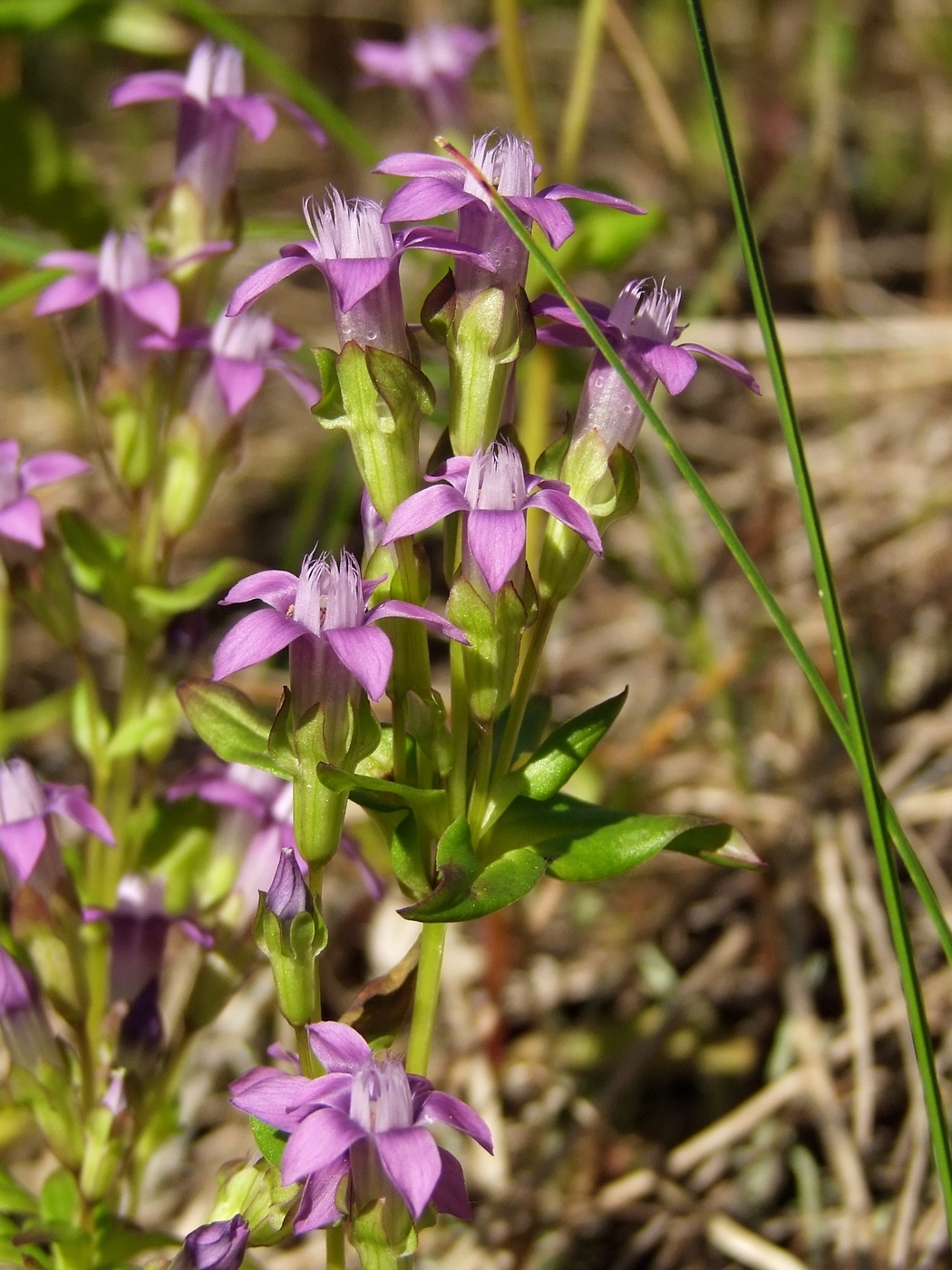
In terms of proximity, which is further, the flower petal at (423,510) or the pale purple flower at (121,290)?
the pale purple flower at (121,290)

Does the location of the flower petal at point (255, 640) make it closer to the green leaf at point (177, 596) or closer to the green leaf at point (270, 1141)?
the green leaf at point (270, 1141)

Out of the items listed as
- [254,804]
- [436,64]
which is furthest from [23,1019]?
[436,64]

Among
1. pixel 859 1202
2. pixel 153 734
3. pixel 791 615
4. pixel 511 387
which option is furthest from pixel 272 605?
pixel 791 615

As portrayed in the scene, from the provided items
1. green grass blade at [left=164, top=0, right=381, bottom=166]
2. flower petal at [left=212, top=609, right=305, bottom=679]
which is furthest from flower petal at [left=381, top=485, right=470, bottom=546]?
green grass blade at [left=164, top=0, right=381, bottom=166]

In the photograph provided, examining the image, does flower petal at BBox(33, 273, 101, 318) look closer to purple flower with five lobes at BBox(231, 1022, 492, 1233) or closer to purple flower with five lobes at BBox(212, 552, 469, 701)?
purple flower with five lobes at BBox(212, 552, 469, 701)

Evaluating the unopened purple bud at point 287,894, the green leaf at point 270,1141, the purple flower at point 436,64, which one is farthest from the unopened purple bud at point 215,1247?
the purple flower at point 436,64

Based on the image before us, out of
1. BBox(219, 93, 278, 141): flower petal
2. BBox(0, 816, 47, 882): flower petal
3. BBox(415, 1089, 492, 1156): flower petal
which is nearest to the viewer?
BBox(415, 1089, 492, 1156): flower petal

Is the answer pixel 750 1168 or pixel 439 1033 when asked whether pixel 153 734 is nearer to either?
pixel 439 1033
